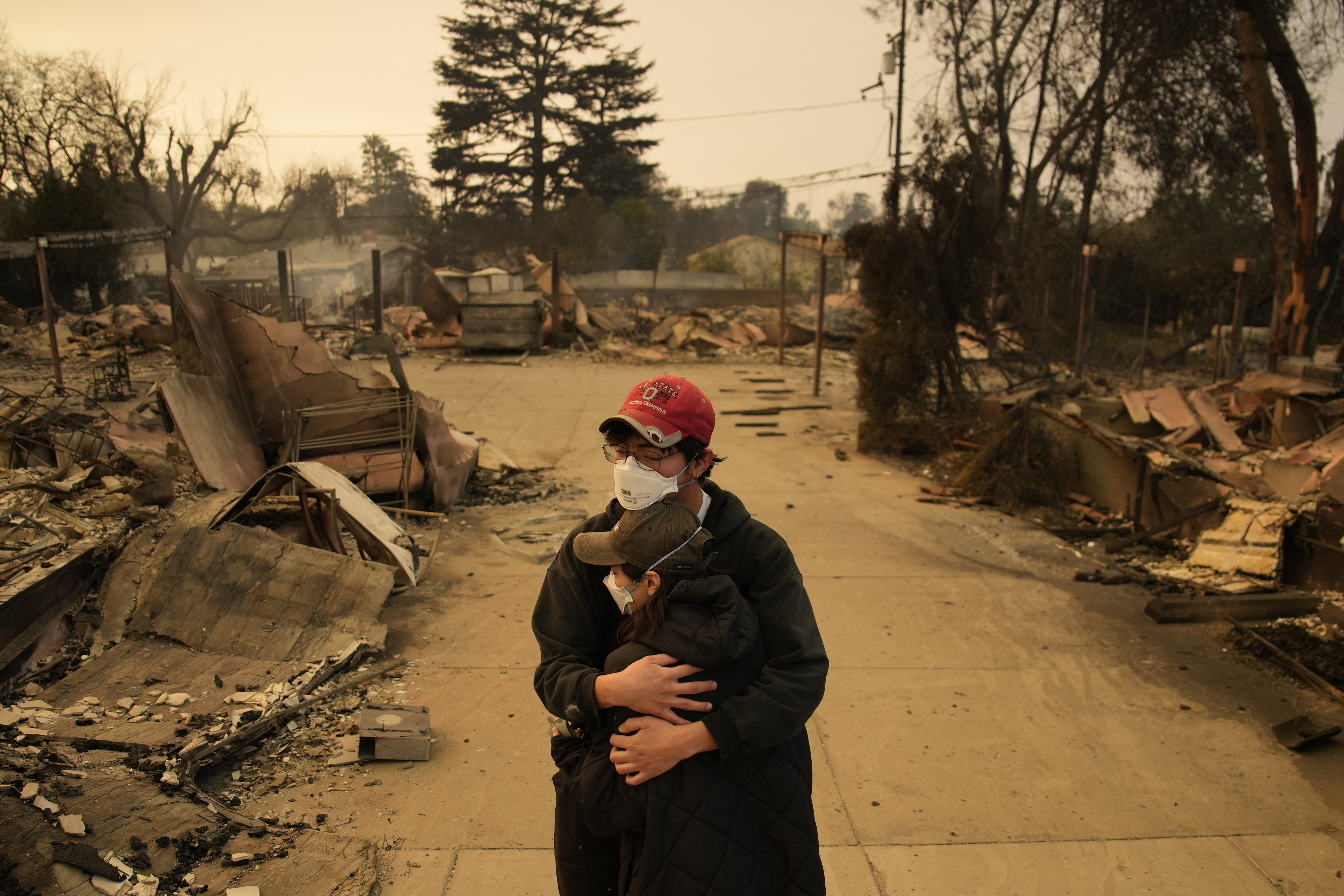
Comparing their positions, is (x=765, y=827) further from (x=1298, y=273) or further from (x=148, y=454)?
(x=1298, y=273)

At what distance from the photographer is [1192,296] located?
2486 centimetres

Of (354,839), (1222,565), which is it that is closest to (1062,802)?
(354,839)

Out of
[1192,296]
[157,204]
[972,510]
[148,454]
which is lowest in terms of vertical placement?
[972,510]

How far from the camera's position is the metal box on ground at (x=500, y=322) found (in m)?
18.8

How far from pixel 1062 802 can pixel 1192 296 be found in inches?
1031

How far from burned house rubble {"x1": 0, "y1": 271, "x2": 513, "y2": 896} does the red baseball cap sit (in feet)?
5.97

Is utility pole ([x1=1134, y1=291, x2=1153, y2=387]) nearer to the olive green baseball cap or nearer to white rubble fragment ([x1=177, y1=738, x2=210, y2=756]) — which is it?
white rubble fragment ([x1=177, y1=738, x2=210, y2=756])

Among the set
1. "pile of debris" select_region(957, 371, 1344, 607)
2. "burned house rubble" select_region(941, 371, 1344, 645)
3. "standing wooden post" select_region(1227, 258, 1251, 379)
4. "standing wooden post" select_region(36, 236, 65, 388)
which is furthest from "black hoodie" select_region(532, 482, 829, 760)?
"standing wooden post" select_region(1227, 258, 1251, 379)

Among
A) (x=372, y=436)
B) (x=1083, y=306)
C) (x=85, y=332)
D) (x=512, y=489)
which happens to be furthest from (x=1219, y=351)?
(x=85, y=332)

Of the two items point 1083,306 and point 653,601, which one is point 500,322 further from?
point 653,601

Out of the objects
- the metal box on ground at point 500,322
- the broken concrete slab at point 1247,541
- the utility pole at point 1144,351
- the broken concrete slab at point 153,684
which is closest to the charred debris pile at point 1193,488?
the broken concrete slab at point 1247,541

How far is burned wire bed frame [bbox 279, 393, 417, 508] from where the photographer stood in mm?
6910

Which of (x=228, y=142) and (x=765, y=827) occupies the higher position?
(x=228, y=142)

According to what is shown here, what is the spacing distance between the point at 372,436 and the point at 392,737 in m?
4.19
